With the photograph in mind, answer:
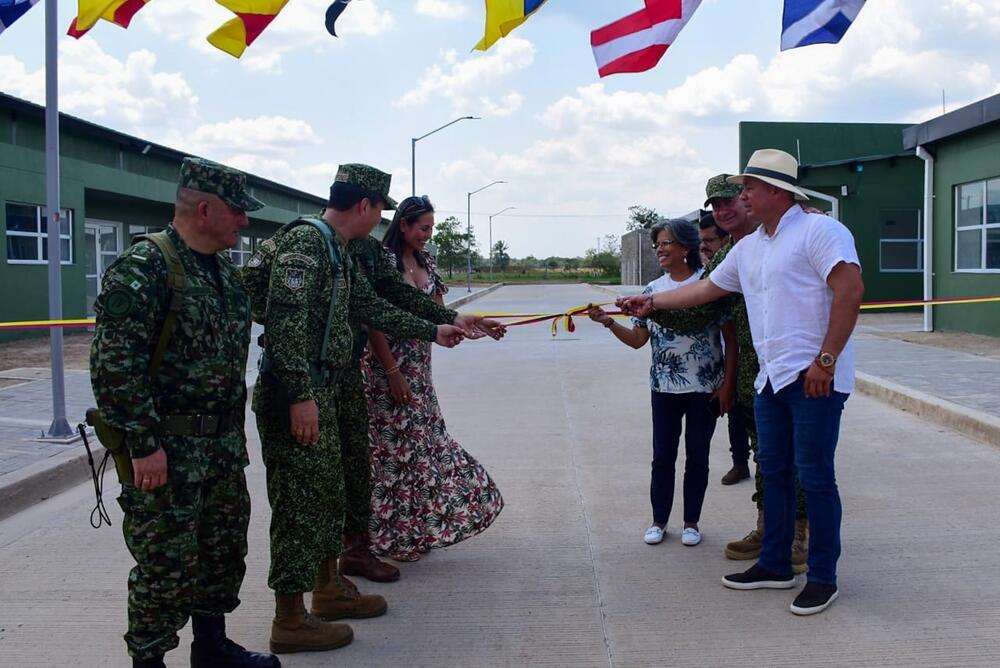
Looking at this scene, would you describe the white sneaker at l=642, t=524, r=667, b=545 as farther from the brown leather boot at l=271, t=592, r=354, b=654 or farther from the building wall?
the building wall

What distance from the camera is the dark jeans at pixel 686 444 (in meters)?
4.83

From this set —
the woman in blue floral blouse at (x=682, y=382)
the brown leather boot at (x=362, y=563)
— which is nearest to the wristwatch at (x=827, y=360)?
the woman in blue floral blouse at (x=682, y=382)

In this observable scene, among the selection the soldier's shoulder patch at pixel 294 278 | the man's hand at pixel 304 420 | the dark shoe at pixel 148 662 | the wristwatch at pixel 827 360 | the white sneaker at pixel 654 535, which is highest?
the soldier's shoulder patch at pixel 294 278

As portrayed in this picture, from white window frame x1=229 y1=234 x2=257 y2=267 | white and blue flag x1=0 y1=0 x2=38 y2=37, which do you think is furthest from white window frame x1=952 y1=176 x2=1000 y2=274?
white window frame x1=229 y1=234 x2=257 y2=267

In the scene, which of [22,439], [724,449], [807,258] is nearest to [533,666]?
[807,258]

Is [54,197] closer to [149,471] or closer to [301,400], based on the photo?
[301,400]

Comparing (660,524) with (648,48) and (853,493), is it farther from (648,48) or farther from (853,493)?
(648,48)

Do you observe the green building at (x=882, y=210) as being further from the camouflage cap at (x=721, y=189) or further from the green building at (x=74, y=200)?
the camouflage cap at (x=721, y=189)

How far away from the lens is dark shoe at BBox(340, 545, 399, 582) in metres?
4.48

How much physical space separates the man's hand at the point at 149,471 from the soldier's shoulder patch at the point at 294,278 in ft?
2.65

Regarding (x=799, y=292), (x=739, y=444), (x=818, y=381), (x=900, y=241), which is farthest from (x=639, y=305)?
(x=900, y=241)

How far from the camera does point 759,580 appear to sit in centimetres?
429

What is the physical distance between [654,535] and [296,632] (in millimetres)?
2120

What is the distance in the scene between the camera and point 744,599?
4199 mm
